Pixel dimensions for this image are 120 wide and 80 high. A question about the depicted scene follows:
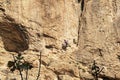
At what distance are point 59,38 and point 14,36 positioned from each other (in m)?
2.46

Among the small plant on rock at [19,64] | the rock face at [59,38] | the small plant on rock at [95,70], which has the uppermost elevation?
the rock face at [59,38]

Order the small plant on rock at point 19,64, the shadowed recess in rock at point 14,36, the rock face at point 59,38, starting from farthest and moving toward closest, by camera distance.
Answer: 1. the rock face at point 59,38
2. the shadowed recess in rock at point 14,36
3. the small plant on rock at point 19,64

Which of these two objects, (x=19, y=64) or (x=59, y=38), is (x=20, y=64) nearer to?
(x=19, y=64)

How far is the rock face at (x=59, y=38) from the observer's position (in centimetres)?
2948

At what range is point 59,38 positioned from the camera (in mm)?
30094

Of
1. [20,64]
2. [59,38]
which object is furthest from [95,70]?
[20,64]

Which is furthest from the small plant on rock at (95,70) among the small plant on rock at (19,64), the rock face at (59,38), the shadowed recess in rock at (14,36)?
the shadowed recess in rock at (14,36)

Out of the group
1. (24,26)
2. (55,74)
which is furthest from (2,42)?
(55,74)

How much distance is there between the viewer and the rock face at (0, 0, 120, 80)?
96.7 ft

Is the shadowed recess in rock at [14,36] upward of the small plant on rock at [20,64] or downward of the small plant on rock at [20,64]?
upward

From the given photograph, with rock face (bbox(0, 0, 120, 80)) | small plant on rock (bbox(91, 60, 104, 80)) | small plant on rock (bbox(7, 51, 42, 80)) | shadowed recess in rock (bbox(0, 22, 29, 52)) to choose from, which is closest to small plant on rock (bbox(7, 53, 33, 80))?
small plant on rock (bbox(7, 51, 42, 80))

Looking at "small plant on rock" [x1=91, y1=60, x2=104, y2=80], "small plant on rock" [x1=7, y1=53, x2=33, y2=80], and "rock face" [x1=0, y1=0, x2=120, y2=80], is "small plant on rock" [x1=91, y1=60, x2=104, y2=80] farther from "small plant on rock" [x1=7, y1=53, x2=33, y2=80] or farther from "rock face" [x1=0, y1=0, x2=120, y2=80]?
"small plant on rock" [x1=7, y1=53, x2=33, y2=80]

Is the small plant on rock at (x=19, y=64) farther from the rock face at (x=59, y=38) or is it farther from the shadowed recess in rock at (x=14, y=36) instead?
the shadowed recess in rock at (x=14, y=36)

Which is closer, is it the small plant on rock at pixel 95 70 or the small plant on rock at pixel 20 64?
the small plant on rock at pixel 20 64
